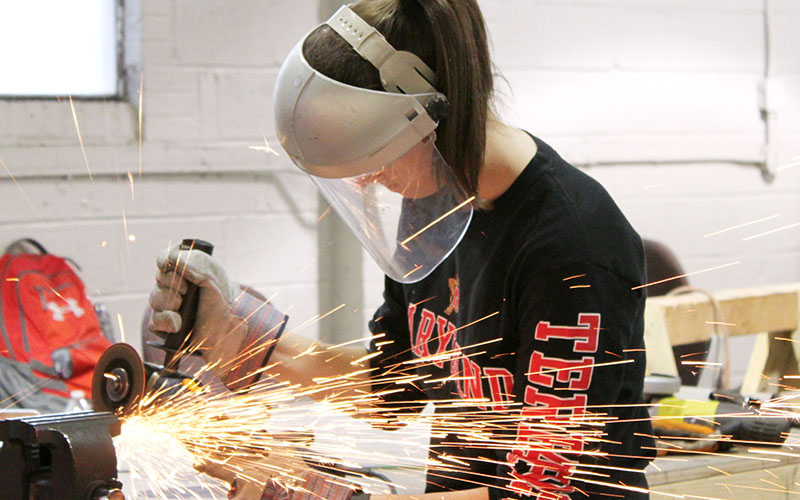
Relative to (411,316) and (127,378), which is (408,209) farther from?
(127,378)

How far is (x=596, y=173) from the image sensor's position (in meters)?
3.69

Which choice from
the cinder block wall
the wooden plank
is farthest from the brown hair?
the cinder block wall

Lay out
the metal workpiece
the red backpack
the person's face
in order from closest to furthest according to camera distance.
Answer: the metal workpiece, the person's face, the red backpack

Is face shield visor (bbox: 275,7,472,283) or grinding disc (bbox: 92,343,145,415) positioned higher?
face shield visor (bbox: 275,7,472,283)

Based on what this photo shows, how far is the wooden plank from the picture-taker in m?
2.74

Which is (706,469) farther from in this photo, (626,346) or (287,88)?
(287,88)

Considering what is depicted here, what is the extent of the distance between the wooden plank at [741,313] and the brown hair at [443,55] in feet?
5.13

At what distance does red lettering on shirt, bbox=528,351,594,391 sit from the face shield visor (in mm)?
264

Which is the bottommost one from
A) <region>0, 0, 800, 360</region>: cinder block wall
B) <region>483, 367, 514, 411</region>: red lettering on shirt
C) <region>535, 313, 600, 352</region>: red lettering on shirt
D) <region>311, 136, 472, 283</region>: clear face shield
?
<region>483, 367, 514, 411</region>: red lettering on shirt

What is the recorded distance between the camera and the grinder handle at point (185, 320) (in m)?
1.53

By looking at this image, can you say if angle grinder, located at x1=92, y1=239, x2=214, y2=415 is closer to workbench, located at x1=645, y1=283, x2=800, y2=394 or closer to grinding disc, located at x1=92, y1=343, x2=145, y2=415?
grinding disc, located at x1=92, y1=343, x2=145, y2=415

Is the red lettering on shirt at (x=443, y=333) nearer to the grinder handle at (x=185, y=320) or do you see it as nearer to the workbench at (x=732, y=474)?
the grinder handle at (x=185, y=320)

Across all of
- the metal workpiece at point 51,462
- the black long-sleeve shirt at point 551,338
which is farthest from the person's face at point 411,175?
the metal workpiece at point 51,462

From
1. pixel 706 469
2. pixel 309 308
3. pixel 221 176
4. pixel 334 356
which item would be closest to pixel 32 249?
pixel 221 176
